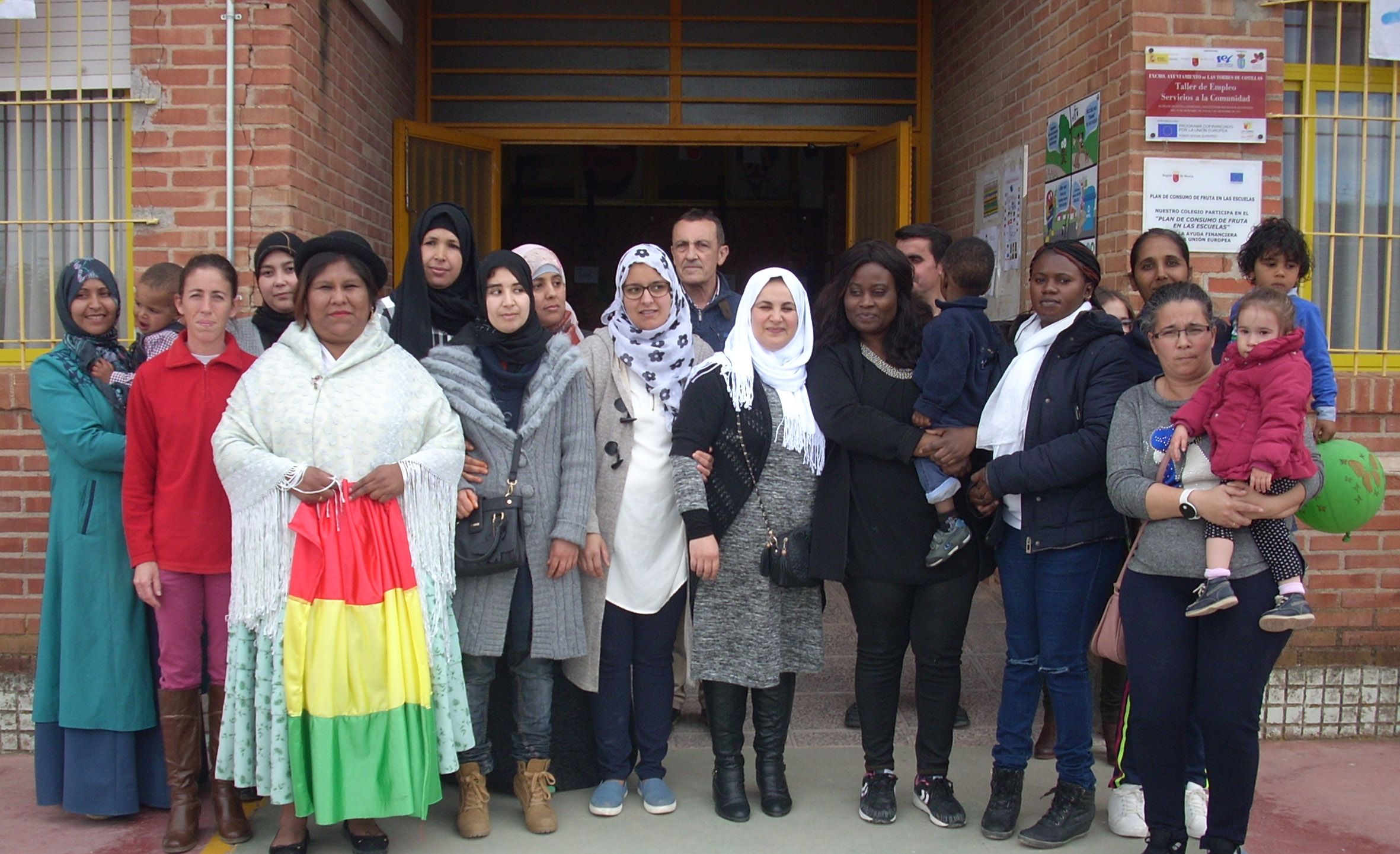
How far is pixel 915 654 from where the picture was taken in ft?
12.1

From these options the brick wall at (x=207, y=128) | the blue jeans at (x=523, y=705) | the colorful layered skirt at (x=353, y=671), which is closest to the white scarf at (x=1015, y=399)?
the blue jeans at (x=523, y=705)

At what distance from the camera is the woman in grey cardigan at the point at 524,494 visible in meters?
3.56

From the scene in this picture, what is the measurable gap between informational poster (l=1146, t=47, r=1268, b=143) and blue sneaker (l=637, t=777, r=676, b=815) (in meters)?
3.11

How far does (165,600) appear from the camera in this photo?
352 centimetres

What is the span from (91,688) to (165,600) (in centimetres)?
48

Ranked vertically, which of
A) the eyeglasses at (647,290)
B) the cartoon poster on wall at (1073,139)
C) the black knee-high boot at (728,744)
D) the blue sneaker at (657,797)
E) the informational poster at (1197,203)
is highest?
the cartoon poster on wall at (1073,139)

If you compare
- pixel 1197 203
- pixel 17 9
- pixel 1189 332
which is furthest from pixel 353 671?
pixel 1197 203

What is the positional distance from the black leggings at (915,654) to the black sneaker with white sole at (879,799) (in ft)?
0.12

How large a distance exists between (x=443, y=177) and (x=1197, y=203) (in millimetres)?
4094

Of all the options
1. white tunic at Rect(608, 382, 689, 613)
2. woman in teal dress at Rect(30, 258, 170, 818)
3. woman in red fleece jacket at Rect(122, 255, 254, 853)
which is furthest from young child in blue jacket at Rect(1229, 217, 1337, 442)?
woman in teal dress at Rect(30, 258, 170, 818)

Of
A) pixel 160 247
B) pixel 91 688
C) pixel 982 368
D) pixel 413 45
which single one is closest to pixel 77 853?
pixel 91 688

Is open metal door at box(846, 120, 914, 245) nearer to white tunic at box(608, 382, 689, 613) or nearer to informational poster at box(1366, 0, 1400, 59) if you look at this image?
informational poster at box(1366, 0, 1400, 59)

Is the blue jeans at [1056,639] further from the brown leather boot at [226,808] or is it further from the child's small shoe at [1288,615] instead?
the brown leather boot at [226,808]

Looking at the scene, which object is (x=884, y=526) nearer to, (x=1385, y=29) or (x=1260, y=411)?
(x=1260, y=411)
